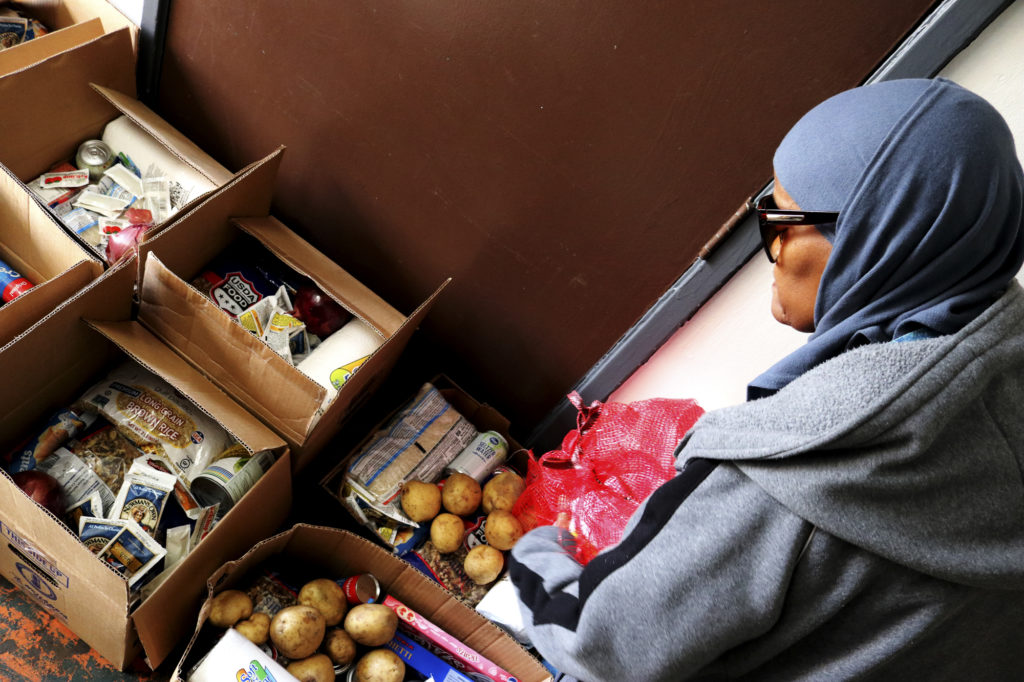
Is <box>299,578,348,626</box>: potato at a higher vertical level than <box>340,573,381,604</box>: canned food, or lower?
higher

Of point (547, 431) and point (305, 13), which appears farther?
point (547, 431)

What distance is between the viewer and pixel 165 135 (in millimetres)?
2119

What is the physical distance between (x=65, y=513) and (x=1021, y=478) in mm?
1920

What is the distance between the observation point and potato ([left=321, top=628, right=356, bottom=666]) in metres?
1.77

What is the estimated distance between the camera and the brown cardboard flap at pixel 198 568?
1.57 m

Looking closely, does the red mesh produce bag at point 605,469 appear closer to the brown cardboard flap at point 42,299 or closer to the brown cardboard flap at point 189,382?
the brown cardboard flap at point 189,382

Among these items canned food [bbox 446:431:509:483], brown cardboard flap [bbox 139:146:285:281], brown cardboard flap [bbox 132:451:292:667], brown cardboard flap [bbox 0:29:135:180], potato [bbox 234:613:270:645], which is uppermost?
brown cardboard flap [bbox 0:29:135:180]

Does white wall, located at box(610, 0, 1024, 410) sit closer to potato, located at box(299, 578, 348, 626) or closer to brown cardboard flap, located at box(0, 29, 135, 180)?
potato, located at box(299, 578, 348, 626)

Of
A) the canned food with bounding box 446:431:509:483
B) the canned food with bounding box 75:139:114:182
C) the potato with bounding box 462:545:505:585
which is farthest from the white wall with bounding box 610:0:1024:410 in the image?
the canned food with bounding box 75:139:114:182

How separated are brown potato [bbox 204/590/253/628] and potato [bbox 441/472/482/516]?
0.60 meters

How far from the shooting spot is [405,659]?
184 centimetres

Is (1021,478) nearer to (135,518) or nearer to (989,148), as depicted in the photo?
(989,148)

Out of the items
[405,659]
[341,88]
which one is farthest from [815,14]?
[405,659]

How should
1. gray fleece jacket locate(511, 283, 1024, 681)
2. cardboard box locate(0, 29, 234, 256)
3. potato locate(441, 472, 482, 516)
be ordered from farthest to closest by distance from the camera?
potato locate(441, 472, 482, 516)
cardboard box locate(0, 29, 234, 256)
gray fleece jacket locate(511, 283, 1024, 681)
